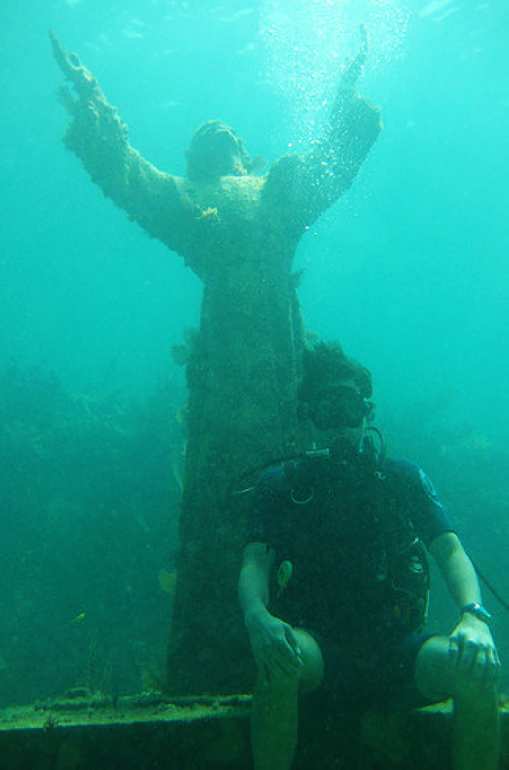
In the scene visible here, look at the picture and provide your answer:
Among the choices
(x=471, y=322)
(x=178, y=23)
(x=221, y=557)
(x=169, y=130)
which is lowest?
(x=221, y=557)

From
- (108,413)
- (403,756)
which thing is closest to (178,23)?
(108,413)

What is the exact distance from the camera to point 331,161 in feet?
22.1

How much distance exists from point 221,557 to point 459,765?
298 centimetres

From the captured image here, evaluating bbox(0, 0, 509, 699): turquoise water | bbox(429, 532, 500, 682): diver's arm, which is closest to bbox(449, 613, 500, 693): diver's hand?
bbox(429, 532, 500, 682): diver's arm

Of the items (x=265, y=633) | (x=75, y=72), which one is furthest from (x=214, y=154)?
(x=265, y=633)

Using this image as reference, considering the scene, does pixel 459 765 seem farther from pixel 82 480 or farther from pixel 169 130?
pixel 169 130

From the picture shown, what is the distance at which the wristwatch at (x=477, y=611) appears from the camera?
2535mm

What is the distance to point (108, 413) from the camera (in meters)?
20.8

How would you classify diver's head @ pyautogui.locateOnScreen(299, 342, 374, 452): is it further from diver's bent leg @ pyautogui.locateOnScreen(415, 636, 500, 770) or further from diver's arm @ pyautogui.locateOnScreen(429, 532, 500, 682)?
diver's bent leg @ pyautogui.locateOnScreen(415, 636, 500, 770)

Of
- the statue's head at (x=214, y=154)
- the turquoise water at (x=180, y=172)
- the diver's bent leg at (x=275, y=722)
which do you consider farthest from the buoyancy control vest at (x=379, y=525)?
the turquoise water at (x=180, y=172)

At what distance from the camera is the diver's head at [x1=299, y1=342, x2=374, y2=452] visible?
11.9 ft

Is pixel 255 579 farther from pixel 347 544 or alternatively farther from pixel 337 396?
pixel 337 396

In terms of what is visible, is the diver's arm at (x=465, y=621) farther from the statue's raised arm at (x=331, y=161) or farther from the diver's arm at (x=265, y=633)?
the statue's raised arm at (x=331, y=161)

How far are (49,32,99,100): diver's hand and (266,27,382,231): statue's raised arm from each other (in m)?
2.59
